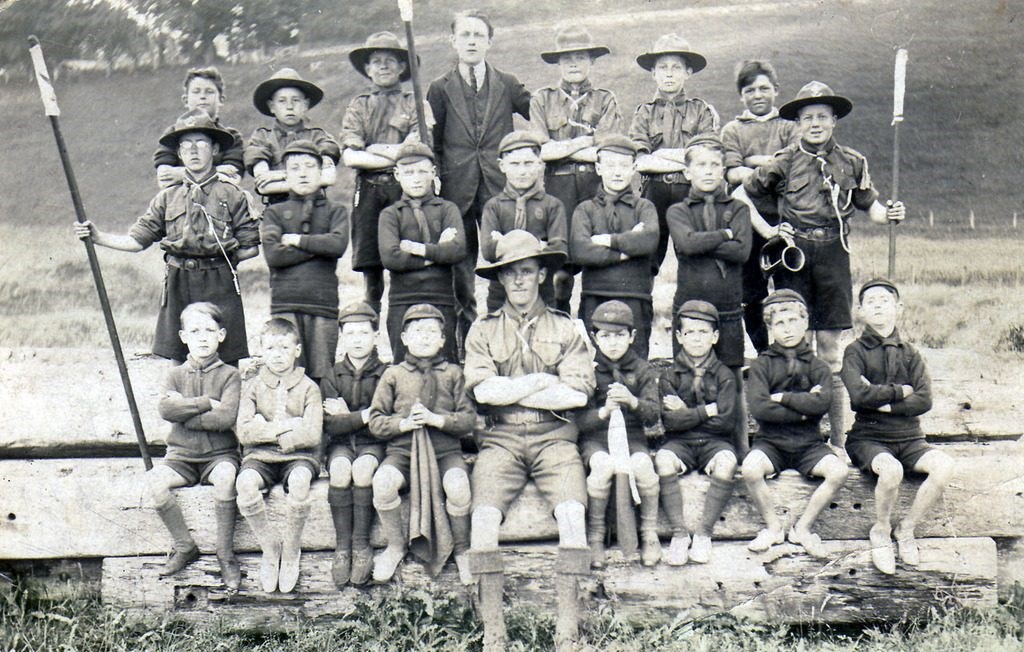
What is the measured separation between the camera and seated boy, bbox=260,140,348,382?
5.37m

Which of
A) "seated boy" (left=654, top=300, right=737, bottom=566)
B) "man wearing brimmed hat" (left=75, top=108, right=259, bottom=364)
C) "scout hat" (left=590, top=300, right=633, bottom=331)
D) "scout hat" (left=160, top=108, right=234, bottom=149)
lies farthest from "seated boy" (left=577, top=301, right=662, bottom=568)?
"scout hat" (left=160, top=108, right=234, bottom=149)

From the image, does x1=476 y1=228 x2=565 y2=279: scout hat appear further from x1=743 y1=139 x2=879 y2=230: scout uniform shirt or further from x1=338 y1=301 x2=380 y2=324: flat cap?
x1=743 y1=139 x2=879 y2=230: scout uniform shirt

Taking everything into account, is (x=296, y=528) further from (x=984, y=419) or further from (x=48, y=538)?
(x=984, y=419)

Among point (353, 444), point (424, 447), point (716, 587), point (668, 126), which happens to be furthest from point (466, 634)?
point (668, 126)

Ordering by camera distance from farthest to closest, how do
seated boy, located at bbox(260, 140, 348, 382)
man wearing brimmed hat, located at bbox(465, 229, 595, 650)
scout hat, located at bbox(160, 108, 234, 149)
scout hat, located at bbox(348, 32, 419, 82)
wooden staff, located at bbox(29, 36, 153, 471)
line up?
scout hat, located at bbox(348, 32, 419, 82)
scout hat, located at bbox(160, 108, 234, 149)
seated boy, located at bbox(260, 140, 348, 382)
wooden staff, located at bbox(29, 36, 153, 471)
man wearing brimmed hat, located at bbox(465, 229, 595, 650)

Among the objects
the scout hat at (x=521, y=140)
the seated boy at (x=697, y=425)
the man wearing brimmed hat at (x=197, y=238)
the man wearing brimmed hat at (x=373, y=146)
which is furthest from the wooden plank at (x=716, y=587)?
the scout hat at (x=521, y=140)

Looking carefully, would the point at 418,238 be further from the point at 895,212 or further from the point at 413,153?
the point at 895,212

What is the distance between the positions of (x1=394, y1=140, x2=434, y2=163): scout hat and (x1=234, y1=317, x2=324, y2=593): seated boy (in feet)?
3.86

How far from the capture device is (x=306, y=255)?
539 centimetres

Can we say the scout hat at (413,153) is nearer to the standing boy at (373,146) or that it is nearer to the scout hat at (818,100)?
the standing boy at (373,146)

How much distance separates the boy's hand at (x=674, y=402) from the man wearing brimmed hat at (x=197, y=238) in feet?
8.55

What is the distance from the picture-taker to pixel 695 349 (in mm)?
4926

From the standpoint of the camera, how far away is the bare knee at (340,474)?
4.71 m

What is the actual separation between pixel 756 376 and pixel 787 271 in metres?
1.06
